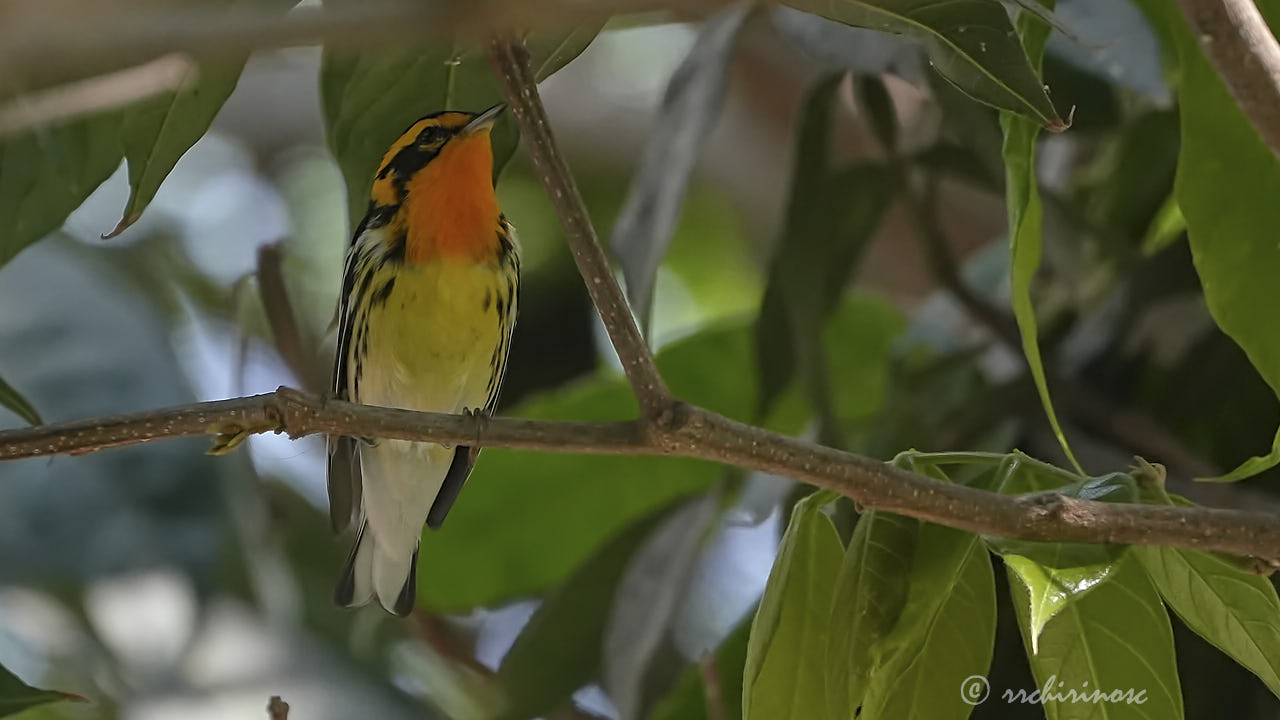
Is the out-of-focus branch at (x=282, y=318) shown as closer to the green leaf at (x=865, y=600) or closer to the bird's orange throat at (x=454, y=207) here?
the bird's orange throat at (x=454, y=207)

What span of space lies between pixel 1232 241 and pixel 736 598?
4.30 feet

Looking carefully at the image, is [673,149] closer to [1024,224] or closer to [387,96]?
[387,96]

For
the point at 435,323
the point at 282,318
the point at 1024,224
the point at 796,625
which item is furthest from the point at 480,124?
the point at 796,625

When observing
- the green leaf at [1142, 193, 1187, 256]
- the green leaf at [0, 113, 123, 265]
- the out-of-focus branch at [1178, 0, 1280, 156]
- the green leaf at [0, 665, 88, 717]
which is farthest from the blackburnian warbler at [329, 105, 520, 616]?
the out-of-focus branch at [1178, 0, 1280, 156]

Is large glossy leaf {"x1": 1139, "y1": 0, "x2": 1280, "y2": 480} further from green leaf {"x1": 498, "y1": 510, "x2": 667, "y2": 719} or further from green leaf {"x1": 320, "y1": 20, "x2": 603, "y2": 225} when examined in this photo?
green leaf {"x1": 498, "y1": 510, "x2": 667, "y2": 719}

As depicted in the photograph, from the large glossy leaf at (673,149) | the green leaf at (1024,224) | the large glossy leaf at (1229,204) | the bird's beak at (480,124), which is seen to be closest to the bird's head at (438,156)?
the bird's beak at (480,124)

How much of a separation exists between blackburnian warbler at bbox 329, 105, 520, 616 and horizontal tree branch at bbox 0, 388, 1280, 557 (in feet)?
3.74

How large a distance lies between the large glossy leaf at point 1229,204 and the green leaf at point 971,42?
7.1 inches

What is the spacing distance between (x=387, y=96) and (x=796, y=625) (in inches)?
31.1

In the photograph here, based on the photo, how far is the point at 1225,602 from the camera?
108 centimetres

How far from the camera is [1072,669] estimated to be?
109cm

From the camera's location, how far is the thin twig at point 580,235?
3.53 feet

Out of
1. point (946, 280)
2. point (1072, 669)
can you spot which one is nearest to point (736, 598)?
point (946, 280)

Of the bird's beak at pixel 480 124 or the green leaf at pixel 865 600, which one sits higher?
the bird's beak at pixel 480 124
